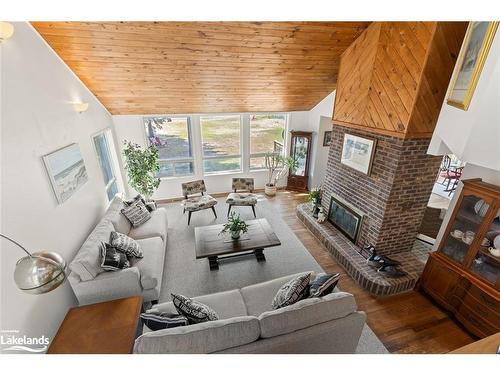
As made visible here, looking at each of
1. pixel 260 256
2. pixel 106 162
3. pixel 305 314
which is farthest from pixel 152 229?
pixel 305 314

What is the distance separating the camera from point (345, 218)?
3.91 metres

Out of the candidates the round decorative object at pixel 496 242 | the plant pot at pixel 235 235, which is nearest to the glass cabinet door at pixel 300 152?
the plant pot at pixel 235 235

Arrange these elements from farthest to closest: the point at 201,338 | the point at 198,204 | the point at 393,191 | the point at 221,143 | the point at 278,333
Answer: the point at 221,143, the point at 198,204, the point at 393,191, the point at 278,333, the point at 201,338

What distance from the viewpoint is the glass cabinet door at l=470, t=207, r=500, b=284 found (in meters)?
2.30

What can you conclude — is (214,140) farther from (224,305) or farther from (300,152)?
(224,305)

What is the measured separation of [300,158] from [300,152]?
0.54 ft

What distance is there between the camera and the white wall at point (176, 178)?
506 centimetres

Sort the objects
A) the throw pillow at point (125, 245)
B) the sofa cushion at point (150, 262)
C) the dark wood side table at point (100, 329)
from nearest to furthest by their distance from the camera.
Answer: the dark wood side table at point (100, 329) < the sofa cushion at point (150, 262) < the throw pillow at point (125, 245)

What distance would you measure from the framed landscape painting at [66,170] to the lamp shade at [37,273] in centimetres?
163

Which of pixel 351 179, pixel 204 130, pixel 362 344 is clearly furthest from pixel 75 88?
pixel 362 344

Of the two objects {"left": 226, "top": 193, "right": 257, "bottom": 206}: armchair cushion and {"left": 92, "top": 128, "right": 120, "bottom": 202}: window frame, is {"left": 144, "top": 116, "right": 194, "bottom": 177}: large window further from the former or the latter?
{"left": 226, "top": 193, "right": 257, "bottom": 206}: armchair cushion

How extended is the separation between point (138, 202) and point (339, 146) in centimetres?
374

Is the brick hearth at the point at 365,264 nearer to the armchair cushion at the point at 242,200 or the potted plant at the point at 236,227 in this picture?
the armchair cushion at the point at 242,200
